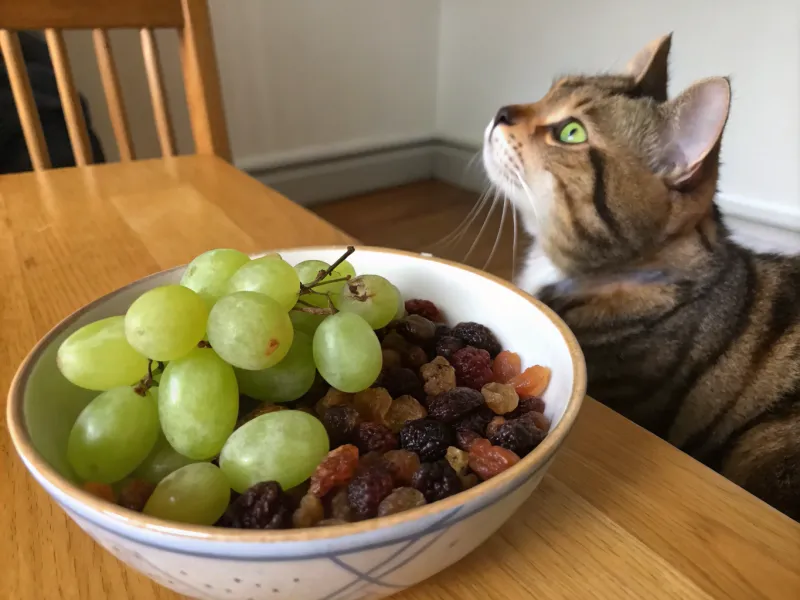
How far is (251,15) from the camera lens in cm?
207

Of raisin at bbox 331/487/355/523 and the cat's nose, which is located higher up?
raisin at bbox 331/487/355/523

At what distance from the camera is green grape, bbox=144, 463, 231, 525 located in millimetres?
297

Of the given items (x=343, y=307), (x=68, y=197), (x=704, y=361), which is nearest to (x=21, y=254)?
(x=68, y=197)

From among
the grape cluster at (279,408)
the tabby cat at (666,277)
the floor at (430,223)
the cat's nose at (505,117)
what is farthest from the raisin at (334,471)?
the floor at (430,223)

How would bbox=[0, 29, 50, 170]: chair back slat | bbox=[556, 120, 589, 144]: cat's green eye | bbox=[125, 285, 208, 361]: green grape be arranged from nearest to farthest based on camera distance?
1. bbox=[125, 285, 208, 361]: green grape
2. bbox=[556, 120, 589, 144]: cat's green eye
3. bbox=[0, 29, 50, 170]: chair back slat

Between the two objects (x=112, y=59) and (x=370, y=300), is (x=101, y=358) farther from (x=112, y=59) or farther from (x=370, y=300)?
(x=112, y=59)

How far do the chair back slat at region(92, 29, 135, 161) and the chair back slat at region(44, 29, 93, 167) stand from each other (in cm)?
5

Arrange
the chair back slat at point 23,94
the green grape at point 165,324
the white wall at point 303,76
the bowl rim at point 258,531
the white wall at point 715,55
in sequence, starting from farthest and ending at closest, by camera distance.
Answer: the white wall at point 303,76 → the white wall at point 715,55 → the chair back slat at point 23,94 → the green grape at point 165,324 → the bowl rim at point 258,531

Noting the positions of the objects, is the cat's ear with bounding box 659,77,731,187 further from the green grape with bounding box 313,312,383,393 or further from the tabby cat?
the green grape with bounding box 313,312,383,393

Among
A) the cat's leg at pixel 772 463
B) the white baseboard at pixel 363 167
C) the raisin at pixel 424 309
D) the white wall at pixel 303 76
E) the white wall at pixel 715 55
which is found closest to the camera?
the raisin at pixel 424 309

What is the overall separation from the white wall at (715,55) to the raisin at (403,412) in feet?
3.92

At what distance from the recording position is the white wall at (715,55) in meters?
1.53

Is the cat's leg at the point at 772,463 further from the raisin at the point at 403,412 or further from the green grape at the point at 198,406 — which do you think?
the green grape at the point at 198,406

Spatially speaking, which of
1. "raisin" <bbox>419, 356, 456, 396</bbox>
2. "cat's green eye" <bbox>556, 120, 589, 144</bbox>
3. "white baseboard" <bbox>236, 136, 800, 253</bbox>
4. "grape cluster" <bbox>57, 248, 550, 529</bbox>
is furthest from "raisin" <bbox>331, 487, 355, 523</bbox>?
"white baseboard" <bbox>236, 136, 800, 253</bbox>
